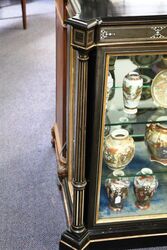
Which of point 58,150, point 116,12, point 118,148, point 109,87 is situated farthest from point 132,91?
point 58,150

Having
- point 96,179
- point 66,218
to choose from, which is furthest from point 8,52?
point 96,179

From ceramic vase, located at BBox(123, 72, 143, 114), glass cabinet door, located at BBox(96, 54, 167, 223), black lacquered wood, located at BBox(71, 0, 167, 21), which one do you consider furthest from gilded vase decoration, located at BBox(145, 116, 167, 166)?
black lacquered wood, located at BBox(71, 0, 167, 21)

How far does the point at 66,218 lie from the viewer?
179cm

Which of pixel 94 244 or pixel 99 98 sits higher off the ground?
pixel 99 98

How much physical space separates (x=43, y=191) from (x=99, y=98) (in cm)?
72

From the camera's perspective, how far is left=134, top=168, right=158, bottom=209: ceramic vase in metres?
1.65

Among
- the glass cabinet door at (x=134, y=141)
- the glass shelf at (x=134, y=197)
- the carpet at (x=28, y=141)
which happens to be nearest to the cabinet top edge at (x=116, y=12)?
the glass cabinet door at (x=134, y=141)

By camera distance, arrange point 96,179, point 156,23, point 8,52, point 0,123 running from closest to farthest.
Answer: point 156,23 < point 96,179 < point 0,123 < point 8,52

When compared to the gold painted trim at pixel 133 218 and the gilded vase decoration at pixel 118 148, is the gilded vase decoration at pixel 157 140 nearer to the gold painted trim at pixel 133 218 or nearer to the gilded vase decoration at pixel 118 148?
the gilded vase decoration at pixel 118 148

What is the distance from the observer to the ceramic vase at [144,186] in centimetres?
165

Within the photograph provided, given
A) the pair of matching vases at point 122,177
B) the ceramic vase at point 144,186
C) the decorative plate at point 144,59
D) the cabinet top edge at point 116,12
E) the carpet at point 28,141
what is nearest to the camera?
the cabinet top edge at point 116,12

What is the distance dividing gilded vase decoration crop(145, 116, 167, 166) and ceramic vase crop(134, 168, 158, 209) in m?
0.06

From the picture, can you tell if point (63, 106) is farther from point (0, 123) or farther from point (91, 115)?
point (0, 123)

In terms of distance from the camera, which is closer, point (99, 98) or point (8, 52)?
point (99, 98)
